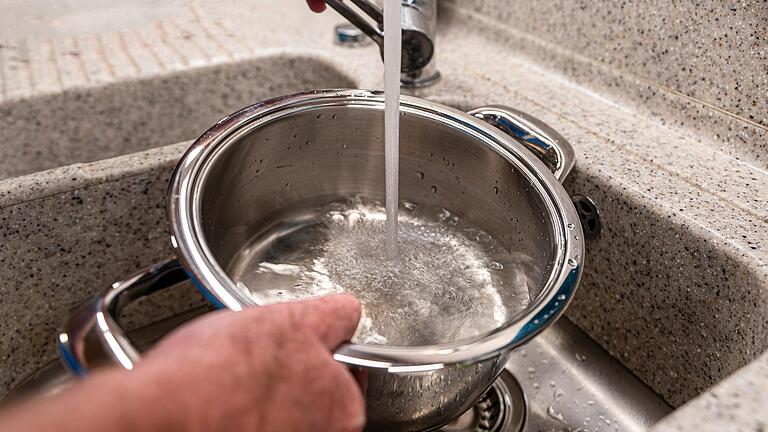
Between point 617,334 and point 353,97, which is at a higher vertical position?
point 353,97

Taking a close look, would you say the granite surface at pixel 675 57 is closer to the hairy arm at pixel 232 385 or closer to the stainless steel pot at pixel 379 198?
the stainless steel pot at pixel 379 198

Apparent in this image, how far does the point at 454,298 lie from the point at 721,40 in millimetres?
331

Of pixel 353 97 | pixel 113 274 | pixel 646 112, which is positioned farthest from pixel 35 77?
pixel 646 112

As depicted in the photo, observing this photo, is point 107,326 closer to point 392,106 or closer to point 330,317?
point 330,317

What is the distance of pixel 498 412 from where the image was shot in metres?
0.56

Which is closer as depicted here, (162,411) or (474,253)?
(162,411)

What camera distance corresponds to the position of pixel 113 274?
1.91 ft

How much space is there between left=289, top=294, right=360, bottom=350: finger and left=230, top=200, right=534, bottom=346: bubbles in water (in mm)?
115

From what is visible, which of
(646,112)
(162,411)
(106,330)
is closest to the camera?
(162,411)

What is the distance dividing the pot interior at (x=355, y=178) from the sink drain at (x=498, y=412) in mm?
134

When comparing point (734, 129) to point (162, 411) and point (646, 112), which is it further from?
point (162, 411)

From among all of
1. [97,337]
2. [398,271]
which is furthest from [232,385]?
[398,271]

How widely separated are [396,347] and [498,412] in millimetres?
272

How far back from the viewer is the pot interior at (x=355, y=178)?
49 cm
